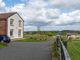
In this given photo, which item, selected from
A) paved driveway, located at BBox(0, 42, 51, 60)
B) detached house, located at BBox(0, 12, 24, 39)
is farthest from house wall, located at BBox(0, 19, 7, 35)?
paved driveway, located at BBox(0, 42, 51, 60)

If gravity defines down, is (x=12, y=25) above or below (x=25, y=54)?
above

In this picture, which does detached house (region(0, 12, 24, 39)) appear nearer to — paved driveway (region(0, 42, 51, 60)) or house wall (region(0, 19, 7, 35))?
house wall (region(0, 19, 7, 35))

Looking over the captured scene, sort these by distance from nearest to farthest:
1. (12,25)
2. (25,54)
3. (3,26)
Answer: (25,54)
(3,26)
(12,25)

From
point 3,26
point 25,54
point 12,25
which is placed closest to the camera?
point 25,54

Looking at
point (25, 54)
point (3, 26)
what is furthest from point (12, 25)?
point (25, 54)

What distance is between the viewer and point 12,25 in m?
58.2

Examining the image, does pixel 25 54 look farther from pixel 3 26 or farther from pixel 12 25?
pixel 12 25

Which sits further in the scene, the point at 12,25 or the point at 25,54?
the point at 12,25

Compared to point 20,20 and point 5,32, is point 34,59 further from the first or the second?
point 20,20

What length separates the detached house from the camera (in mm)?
56253

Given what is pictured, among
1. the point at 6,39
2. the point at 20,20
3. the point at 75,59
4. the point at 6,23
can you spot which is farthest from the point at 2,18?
the point at 75,59

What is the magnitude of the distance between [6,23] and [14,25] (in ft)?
10.8

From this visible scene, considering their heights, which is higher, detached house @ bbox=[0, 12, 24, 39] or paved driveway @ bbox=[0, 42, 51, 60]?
detached house @ bbox=[0, 12, 24, 39]

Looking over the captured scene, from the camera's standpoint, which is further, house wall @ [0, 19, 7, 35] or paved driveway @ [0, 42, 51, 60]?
house wall @ [0, 19, 7, 35]
